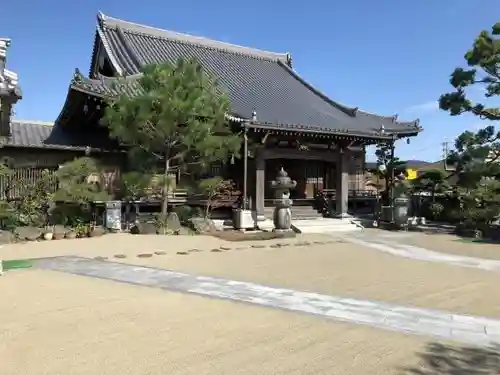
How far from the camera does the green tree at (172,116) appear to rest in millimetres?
14539

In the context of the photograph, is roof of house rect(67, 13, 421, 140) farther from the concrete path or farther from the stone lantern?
the concrete path

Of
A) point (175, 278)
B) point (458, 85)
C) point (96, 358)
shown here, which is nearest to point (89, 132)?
point (175, 278)

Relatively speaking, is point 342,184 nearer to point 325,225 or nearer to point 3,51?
point 325,225

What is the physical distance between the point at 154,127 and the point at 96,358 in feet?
37.2

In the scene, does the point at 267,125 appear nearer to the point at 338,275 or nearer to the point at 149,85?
the point at 149,85

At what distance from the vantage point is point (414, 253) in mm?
12805

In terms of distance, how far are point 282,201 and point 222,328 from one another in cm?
1149

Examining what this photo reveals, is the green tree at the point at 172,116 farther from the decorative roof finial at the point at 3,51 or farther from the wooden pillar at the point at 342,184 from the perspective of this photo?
the wooden pillar at the point at 342,184

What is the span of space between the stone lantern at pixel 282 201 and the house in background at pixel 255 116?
2.40 metres

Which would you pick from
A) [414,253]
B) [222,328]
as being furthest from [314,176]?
[222,328]

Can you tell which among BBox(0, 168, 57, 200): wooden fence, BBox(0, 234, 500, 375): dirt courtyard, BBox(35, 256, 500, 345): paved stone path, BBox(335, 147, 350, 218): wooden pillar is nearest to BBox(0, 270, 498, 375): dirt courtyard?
BBox(0, 234, 500, 375): dirt courtyard

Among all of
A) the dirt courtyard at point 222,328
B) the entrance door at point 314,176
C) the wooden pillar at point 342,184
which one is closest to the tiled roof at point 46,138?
the dirt courtyard at point 222,328

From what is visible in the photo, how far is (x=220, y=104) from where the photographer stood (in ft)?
52.4

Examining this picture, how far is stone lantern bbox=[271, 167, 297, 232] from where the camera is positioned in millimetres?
16453
